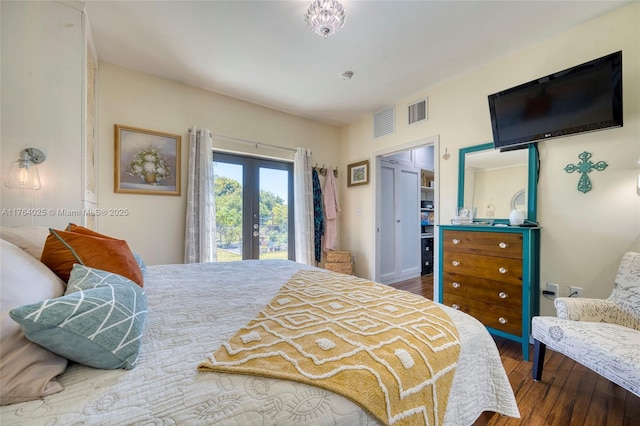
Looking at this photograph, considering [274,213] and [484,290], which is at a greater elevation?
[274,213]

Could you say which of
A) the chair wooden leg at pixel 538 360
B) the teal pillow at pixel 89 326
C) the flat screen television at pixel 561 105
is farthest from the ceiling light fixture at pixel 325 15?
the chair wooden leg at pixel 538 360

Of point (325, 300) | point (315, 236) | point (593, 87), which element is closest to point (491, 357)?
point (325, 300)

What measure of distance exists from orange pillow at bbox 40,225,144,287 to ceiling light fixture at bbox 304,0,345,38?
184 centimetres

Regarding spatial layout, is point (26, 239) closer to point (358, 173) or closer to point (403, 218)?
point (358, 173)

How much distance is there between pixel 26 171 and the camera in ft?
5.44

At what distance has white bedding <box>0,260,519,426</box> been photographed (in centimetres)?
53

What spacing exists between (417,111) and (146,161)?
11.0 feet

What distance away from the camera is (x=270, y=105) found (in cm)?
354

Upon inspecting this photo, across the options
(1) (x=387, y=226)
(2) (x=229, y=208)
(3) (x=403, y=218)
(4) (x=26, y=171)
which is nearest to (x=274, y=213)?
(2) (x=229, y=208)

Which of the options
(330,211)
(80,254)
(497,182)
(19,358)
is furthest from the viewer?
(330,211)

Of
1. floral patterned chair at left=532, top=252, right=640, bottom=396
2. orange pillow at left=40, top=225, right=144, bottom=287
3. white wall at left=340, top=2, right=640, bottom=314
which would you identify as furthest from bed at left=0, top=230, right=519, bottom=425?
white wall at left=340, top=2, right=640, bottom=314

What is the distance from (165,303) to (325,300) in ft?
2.55

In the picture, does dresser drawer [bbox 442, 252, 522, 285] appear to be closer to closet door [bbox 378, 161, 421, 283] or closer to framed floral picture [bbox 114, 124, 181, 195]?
closet door [bbox 378, 161, 421, 283]

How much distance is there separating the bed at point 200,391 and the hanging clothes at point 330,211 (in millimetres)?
3077
